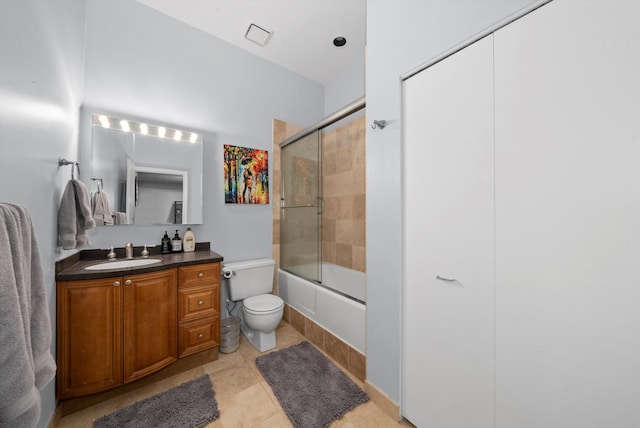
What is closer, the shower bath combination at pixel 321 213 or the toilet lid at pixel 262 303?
the toilet lid at pixel 262 303

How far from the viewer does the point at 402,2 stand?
1.38 meters

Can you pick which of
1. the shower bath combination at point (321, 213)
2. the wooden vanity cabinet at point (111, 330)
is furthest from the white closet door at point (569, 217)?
the wooden vanity cabinet at point (111, 330)

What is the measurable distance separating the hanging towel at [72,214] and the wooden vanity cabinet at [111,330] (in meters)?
0.25

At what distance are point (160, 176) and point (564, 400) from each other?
2837 millimetres

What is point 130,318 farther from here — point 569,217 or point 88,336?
point 569,217

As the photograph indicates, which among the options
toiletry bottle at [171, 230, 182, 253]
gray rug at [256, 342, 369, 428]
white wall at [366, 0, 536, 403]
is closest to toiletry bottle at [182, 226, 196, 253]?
toiletry bottle at [171, 230, 182, 253]

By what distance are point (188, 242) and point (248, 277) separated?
64cm

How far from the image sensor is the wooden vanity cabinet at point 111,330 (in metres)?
1.42

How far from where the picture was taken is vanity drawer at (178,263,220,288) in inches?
72.1

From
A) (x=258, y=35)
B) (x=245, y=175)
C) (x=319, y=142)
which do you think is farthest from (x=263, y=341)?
(x=258, y=35)

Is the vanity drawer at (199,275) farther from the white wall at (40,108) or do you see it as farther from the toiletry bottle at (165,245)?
the white wall at (40,108)

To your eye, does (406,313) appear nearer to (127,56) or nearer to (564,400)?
(564,400)

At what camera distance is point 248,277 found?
93.9 inches

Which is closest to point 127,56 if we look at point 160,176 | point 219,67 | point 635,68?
point 219,67
